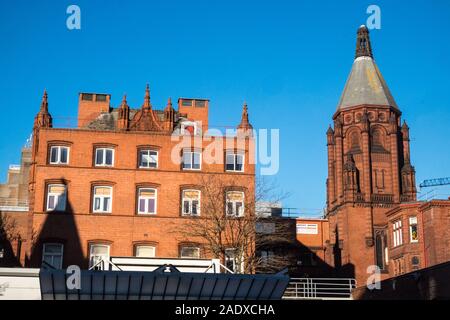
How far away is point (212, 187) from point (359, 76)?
158 feet

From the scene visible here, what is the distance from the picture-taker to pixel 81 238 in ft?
144

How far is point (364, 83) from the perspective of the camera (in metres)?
87.2

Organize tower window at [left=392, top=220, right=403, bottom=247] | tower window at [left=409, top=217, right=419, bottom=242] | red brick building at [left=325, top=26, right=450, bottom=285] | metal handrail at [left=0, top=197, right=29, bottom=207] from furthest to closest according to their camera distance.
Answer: metal handrail at [left=0, top=197, right=29, bottom=207] < red brick building at [left=325, top=26, right=450, bottom=285] < tower window at [left=392, top=220, right=403, bottom=247] < tower window at [left=409, top=217, right=419, bottom=242]

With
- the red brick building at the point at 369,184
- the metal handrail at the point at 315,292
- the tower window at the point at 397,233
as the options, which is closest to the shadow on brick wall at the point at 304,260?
the red brick building at the point at 369,184

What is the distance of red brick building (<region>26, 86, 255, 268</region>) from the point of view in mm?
44062

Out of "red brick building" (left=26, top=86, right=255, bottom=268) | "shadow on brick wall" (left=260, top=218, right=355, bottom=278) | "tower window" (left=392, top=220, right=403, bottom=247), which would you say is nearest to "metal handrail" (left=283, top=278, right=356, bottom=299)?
"red brick building" (left=26, top=86, right=255, bottom=268)

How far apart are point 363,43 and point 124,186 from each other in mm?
55358

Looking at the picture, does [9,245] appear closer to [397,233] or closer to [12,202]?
[12,202]

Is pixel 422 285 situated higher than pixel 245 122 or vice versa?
pixel 245 122

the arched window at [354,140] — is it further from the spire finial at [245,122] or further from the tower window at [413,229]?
the spire finial at [245,122]

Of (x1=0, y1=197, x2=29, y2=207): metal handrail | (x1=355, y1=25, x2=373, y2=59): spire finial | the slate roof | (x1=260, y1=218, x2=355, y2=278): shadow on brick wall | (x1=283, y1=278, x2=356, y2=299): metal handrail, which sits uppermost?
(x1=355, y1=25, x2=373, y2=59): spire finial

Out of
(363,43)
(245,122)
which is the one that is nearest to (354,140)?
(363,43)

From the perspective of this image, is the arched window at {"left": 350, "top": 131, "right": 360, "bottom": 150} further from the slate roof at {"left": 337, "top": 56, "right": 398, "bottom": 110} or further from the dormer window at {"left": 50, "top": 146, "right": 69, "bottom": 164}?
the dormer window at {"left": 50, "top": 146, "right": 69, "bottom": 164}

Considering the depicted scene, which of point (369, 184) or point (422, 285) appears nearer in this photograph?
point (422, 285)
